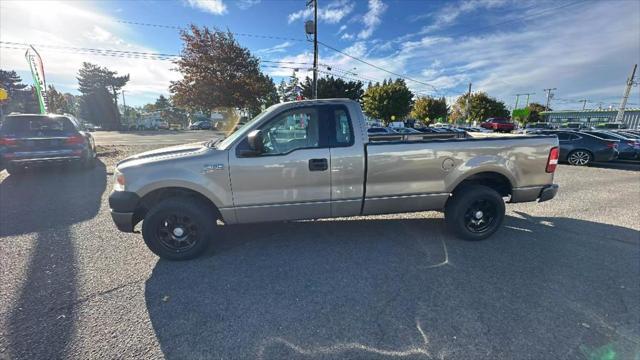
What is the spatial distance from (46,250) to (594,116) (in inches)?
3427

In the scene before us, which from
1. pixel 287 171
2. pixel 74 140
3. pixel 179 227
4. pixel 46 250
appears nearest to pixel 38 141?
pixel 74 140

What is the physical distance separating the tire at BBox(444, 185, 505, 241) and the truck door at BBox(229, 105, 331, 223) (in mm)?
1784

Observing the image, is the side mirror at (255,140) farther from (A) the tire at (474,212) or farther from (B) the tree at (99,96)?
(B) the tree at (99,96)

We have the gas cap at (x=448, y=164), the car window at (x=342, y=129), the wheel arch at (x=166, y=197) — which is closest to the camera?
the wheel arch at (x=166, y=197)

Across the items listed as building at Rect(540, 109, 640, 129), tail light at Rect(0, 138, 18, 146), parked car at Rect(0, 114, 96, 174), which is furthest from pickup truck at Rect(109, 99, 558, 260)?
building at Rect(540, 109, 640, 129)

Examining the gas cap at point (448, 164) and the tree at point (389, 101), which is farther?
the tree at point (389, 101)

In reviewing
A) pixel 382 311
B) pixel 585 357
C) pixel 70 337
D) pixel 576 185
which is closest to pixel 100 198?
pixel 70 337

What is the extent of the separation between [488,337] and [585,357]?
0.63 m

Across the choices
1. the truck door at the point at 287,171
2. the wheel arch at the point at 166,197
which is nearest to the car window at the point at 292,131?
the truck door at the point at 287,171

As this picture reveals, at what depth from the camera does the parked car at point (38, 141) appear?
681 cm

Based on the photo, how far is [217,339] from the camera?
219 centimetres

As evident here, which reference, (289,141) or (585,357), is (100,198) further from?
(585,357)

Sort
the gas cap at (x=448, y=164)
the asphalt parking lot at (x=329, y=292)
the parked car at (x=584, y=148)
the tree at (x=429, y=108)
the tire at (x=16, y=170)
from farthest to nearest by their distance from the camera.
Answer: the tree at (x=429, y=108)
the parked car at (x=584, y=148)
the tire at (x=16, y=170)
the gas cap at (x=448, y=164)
the asphalt parking lot at (x=329, y=292)

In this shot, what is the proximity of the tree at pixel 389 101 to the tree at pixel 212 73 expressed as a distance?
953 inches
